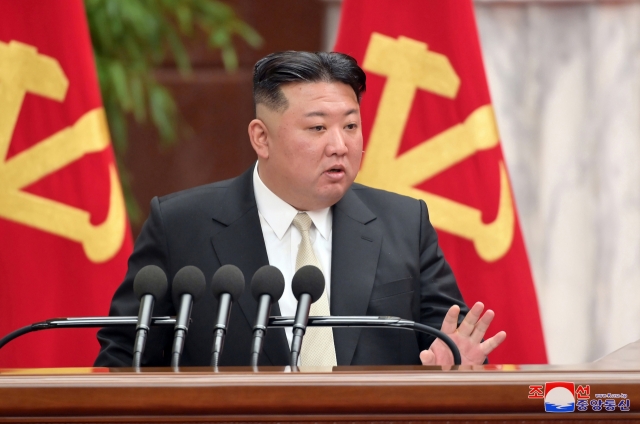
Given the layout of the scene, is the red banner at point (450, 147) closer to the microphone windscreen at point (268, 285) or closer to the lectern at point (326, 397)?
the microphone windscreen at point (268, 285)

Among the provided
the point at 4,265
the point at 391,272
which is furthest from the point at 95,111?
the point at 391,272

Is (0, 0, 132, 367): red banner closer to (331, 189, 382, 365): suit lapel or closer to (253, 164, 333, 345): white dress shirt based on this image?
(253, 164, 333, 345): white dress shirt

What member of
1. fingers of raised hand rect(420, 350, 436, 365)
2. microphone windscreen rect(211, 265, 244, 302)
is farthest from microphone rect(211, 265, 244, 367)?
fingers of raised hand rect(420, 350, 436, 365)

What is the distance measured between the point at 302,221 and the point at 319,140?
0.72 feet

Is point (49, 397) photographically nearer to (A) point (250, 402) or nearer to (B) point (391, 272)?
(A) point (250, 402)

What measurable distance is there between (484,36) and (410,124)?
106 cm

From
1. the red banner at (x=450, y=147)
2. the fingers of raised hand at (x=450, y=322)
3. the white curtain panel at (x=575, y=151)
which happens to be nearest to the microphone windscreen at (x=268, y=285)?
the fingers of raised hand at (x=450, y=322)

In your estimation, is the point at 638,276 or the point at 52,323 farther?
the point at 638,276

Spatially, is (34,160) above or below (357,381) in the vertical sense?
above

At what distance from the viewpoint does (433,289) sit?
2127 millimetres

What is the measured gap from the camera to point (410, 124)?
273 centimetres

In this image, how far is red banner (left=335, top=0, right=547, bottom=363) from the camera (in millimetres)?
2678

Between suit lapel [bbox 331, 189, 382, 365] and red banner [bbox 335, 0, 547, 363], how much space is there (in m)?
0.48

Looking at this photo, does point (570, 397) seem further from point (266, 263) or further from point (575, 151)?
point (575, 151)
